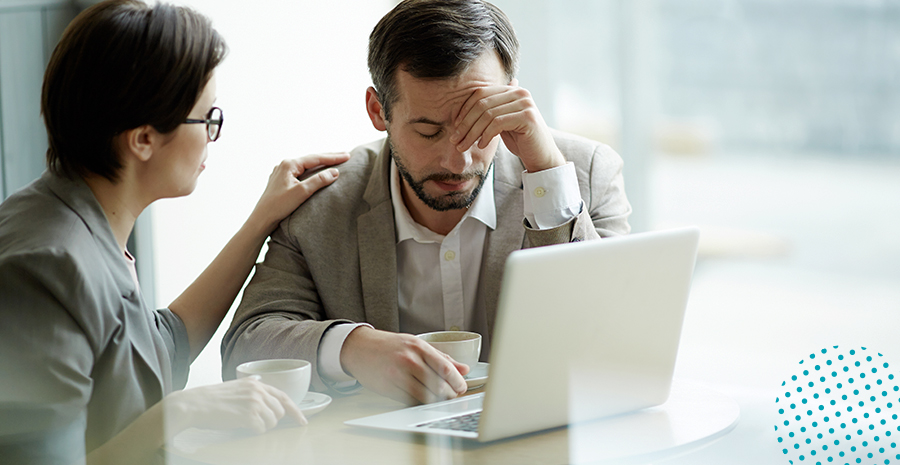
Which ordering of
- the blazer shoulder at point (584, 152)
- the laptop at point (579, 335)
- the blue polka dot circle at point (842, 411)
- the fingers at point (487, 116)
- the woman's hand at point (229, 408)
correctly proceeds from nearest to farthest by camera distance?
the laptop at point (579, 335) → the woman's hand at point (229, 408) → the blue polka dot circle at point (842, 411) → the fingers at point (487, 116) → the blazer shoulder at point (584, 152)

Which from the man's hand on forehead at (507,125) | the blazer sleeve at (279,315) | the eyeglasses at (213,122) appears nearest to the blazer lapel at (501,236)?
the man's hand on forehead at (507,125)

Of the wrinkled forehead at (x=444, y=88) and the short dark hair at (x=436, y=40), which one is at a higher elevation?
the short dark hair at (x=436, y=40)

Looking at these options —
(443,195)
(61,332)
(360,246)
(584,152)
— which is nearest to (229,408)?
(61,332)

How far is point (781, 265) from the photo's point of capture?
1374 millimetres

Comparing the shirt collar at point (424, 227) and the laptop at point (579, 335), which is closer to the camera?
the laptop at point (579, 335)

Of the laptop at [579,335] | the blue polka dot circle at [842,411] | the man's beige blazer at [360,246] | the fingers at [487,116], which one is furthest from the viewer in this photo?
the man's beige blazer at [360,246]

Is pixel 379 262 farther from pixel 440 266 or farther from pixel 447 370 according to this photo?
pixel 447 370

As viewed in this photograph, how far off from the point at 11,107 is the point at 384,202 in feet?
2.20

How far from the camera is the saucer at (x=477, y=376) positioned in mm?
1085

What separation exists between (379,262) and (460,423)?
22.1 inches

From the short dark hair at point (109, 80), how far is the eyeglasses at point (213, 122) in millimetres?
69

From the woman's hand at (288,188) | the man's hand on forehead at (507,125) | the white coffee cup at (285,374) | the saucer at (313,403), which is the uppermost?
the man's hand on forehead at (507,125)

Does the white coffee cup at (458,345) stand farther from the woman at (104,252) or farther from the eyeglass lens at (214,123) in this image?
the eyeglass lens at (214,123)

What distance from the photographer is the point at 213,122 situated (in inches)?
41.8
